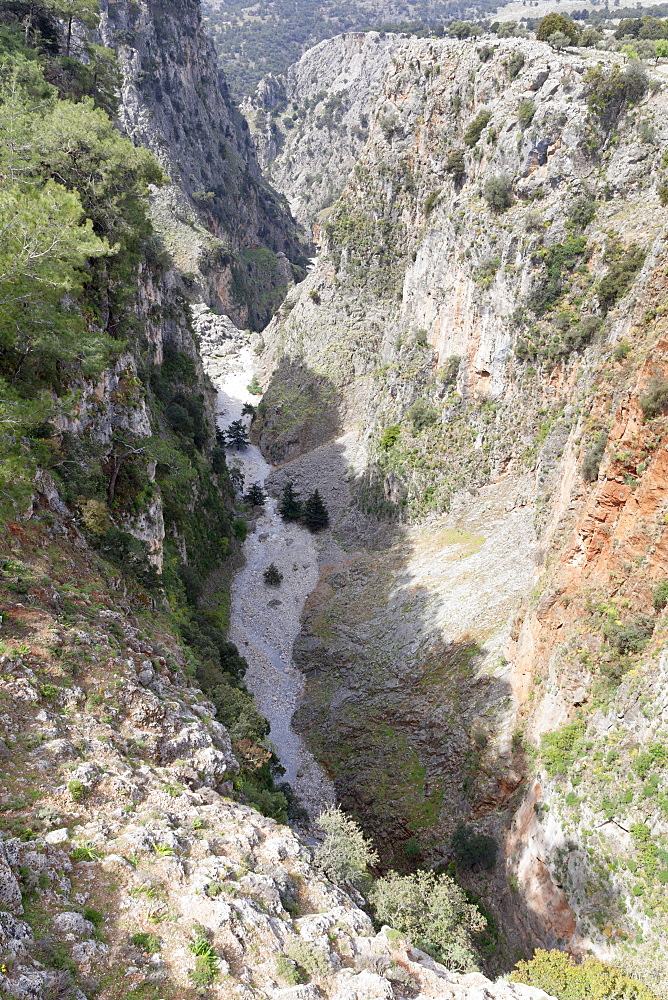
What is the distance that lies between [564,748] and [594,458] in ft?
44.7

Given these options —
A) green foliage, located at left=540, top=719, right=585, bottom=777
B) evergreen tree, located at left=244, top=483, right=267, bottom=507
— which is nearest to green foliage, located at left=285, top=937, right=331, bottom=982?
green foliage, located at left=540, top=719, right=585, bottom=777

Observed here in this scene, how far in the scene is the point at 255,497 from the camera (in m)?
67.3

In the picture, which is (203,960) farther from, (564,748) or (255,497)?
(255,497)

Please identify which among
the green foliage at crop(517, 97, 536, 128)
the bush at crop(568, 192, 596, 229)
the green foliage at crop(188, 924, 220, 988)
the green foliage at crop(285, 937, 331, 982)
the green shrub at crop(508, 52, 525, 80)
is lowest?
the green foliage at crop(285, 937, 331, 982)

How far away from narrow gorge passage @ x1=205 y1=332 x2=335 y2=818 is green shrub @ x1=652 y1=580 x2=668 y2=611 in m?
22.7

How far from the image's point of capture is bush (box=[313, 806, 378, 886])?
792 inches

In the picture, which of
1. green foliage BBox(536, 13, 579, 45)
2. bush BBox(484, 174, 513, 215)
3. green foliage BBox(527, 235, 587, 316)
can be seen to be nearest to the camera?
green foliage BBox(527, 235, 587, 316)

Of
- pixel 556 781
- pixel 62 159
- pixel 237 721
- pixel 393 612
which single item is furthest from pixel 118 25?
pixel 556 781

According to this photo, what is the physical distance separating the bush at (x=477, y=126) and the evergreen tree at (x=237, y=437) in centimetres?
4683

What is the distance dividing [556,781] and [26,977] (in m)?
21.1

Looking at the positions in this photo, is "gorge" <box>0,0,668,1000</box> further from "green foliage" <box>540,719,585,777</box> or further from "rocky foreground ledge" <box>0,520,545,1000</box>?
"green foliage" <box>540,719,585,777</box>

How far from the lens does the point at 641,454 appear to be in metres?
23.0

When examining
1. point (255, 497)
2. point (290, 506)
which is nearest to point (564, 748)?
point (290, 506)

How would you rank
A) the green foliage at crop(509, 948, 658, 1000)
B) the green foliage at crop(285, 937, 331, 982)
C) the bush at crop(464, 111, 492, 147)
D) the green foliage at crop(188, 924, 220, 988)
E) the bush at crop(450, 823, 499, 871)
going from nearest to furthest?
the green foliage at crop(188, 924, 220, 988)
the green foliage at crop(285, 937, 331, 982)
the green foliage at crop(509, 948, 658, 1000)
the bush at crop(450, 823, 499, 871)
the bush at crop(464, 111, 492, 147)
